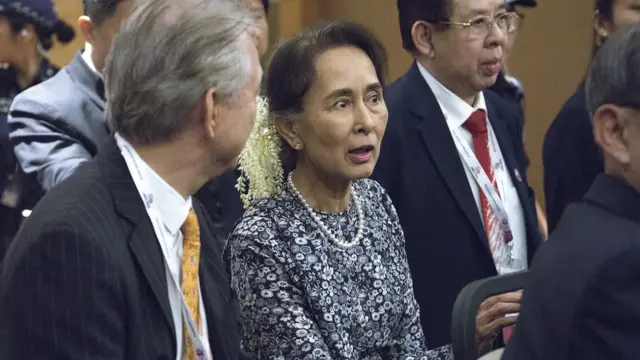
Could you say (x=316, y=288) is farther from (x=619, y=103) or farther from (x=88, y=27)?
(x=88, y=27)

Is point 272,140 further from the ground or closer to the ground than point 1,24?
closer to the ground

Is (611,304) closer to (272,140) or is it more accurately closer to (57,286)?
(57,286)

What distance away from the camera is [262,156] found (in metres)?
2.53

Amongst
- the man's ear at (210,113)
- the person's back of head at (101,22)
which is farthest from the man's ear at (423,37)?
the man's ear at (210,113)

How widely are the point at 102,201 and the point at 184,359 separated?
330 millimetres

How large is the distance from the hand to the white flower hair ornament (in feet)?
1.81

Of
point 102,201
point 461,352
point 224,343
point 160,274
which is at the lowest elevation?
point 461,352

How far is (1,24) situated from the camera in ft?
10.6

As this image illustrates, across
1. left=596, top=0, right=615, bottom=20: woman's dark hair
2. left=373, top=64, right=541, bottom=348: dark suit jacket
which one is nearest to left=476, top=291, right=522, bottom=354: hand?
left=373, top=64, right=541, bottom=348: dark suit jacket

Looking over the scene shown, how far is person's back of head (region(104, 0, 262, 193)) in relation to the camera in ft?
6.02

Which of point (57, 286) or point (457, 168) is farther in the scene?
point (457, 168)

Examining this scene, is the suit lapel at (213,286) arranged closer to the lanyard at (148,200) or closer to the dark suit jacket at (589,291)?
the lanyard at (148,200)

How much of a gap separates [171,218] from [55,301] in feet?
0.98

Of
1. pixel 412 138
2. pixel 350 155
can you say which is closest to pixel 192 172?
pixel 350 155
